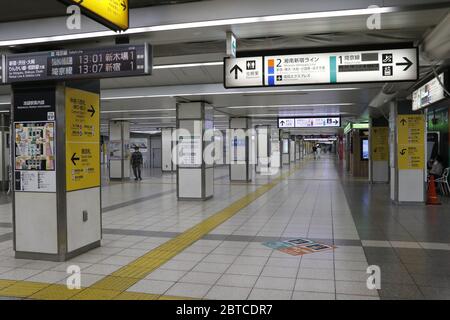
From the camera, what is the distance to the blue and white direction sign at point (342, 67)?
4.84 metres

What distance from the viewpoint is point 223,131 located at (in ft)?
106

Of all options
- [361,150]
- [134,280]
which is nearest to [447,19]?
[134,280]

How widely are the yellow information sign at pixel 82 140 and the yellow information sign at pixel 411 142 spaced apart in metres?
7.93

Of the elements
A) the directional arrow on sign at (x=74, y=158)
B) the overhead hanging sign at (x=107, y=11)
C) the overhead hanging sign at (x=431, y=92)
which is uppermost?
the overhead hanging sign at (x=107, y=11)

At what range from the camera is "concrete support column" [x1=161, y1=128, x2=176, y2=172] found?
77.5 ft

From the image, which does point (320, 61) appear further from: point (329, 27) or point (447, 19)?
point (447, 19)

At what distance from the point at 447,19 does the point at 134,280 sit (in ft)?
14.4

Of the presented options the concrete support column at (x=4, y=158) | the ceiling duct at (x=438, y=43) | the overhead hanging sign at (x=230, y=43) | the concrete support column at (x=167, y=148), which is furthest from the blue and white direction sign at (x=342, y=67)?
the concrete support column at (x=167, y=148)

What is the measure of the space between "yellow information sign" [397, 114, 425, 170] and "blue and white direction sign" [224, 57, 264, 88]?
21.7 ft

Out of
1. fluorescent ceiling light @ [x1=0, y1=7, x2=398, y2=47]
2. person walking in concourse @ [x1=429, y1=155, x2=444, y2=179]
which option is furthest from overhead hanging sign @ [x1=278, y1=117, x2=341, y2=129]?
fluorescent ceiling light @ [x1=0, y1=7, x2=398, y2=47]

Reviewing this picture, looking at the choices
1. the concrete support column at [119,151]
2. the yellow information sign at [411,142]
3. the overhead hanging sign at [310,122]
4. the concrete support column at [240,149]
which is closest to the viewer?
the yellow information sign at [411,142]

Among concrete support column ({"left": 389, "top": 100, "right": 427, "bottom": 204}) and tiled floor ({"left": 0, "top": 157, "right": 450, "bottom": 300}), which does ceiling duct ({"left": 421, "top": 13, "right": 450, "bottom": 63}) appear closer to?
tiled floor ({"left": 0, "top": 157, "right": 450, "bottom": 300})

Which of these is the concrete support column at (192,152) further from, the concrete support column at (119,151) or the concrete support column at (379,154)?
the concrete support column at (379,154)

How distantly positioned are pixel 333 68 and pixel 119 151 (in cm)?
1511
